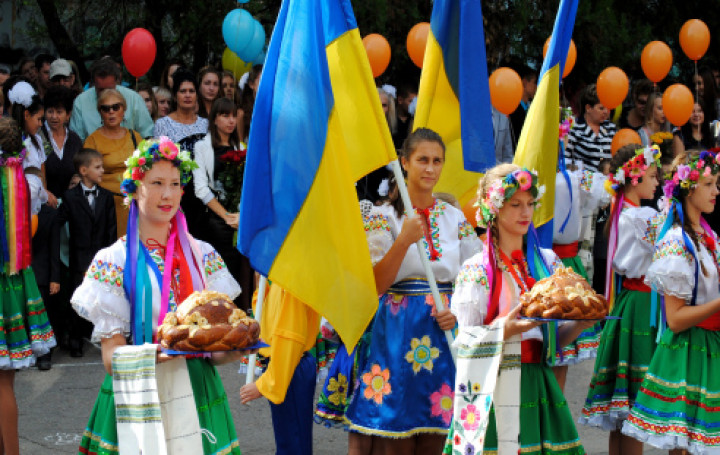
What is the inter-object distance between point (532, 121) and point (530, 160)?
0.22 metres

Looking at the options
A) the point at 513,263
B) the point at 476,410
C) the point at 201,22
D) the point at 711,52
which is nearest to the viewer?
the point at 476,410

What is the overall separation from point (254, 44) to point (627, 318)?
515cm

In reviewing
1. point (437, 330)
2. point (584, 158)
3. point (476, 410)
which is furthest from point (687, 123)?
point (476, 410)

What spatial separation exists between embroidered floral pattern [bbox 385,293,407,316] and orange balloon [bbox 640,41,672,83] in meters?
6.79

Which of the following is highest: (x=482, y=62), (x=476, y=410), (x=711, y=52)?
(x=711, y=52)

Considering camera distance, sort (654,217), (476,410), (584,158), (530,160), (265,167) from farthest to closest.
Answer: (584,158) < (654,217) < (530,160) < (265,167) < (476,410)

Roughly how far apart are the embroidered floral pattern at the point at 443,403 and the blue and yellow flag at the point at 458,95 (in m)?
1.38

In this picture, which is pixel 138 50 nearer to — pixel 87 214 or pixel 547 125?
pixel 87 214

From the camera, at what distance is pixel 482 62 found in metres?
6.23

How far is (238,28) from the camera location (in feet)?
32.8

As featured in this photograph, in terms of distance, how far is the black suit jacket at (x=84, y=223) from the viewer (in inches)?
339

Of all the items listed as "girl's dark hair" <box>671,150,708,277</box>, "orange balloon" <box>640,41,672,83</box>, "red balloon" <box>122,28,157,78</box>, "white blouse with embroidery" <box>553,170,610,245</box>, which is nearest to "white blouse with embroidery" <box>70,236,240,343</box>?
"girl's dark hair" <box>671,150,708,277</box>

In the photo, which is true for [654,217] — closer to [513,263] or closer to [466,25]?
[466,25]

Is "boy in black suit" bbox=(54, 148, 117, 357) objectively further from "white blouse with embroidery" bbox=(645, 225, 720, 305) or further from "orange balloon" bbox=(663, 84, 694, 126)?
"orange balloon" bbox=(663, 84, 694, 126)
